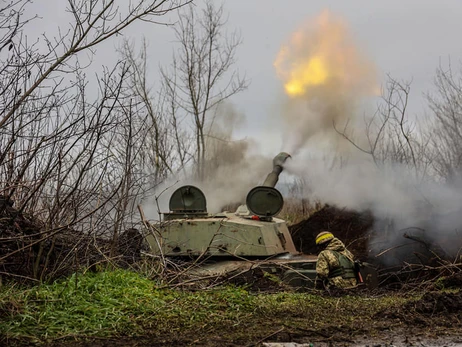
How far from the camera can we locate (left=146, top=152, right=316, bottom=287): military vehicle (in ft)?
37.2

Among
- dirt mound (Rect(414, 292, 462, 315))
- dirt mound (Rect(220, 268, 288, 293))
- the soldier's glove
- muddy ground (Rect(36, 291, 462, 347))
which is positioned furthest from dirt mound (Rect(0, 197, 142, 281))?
dirt mound (Rect(414, 292, 462, 315))

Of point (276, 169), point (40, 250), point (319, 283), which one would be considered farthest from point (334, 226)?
point (40, 250)

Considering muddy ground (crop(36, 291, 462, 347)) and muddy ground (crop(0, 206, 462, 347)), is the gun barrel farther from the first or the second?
muddy ground (crop(36, 291, 462, 347))

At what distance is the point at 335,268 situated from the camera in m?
11.0

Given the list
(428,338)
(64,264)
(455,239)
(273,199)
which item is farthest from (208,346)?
(455,239)

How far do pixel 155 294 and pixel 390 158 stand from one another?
17518 mm

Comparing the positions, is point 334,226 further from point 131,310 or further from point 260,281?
point 131,310

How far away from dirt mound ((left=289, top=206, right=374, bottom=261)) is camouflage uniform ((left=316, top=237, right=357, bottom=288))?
8.47m

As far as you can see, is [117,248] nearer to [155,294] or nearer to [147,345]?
[155,294]

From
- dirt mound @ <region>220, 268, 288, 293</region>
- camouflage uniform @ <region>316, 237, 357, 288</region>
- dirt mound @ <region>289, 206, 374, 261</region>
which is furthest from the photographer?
dirt mound @ <region>289, 206, 374, 261</region>

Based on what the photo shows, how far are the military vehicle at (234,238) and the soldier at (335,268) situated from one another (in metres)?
0.32

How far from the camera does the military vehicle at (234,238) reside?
11.3 m

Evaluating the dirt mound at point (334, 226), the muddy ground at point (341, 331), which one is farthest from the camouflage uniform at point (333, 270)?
the dirt mound at point (334, 226)

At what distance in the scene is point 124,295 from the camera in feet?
23.8
